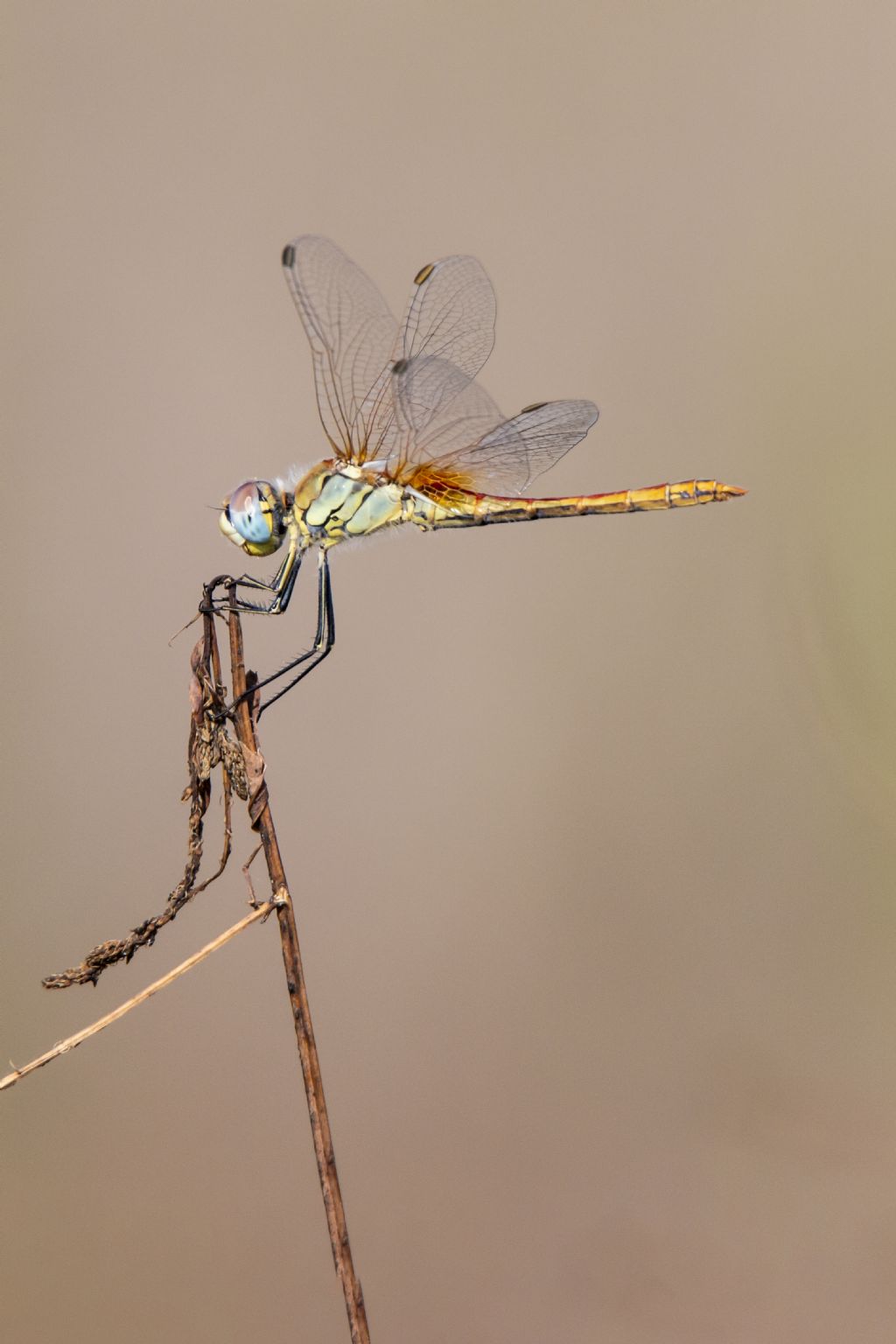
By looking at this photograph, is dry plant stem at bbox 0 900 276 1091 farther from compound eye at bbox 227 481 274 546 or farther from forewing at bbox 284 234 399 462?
forewing at bbox 284 234 399 462

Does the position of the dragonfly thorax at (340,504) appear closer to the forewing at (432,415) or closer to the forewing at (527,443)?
the forewing at (432,415)

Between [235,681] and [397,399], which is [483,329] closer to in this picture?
[397,399]

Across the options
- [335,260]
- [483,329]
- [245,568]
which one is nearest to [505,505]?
[483,329]

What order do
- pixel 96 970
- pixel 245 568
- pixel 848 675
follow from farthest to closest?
pixel 848 675 → pixel 245 568 → pixel 96 970

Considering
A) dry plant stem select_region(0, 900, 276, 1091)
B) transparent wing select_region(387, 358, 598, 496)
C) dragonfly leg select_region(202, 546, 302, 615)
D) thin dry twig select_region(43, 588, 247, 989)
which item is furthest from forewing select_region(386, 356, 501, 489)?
dry plant stem select_region(0, 900, 276, 1091)

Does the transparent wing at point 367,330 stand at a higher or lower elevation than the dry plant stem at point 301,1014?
higher

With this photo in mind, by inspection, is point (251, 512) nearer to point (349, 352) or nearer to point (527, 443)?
point (349, 352)

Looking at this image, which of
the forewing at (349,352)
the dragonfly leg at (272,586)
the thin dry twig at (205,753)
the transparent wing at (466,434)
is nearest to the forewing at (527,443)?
the transparent wing at (466,434)
